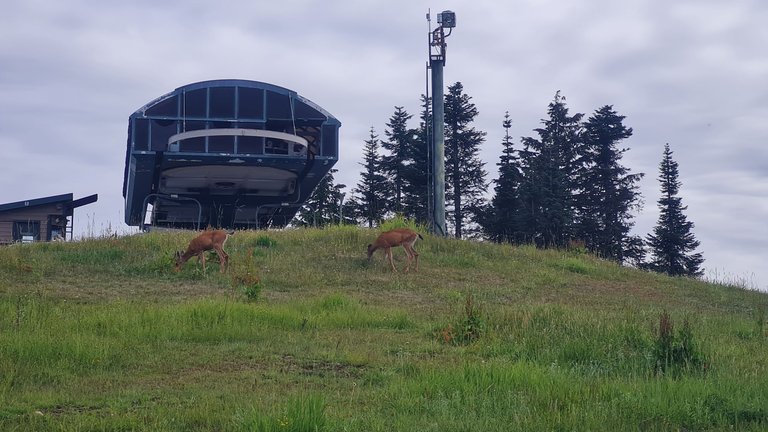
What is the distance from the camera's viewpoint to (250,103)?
102 ft

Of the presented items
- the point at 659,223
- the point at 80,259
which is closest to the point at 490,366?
the point at 80,259

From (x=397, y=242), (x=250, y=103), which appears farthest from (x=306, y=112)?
(x=397, y=242)

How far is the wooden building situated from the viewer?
117ft

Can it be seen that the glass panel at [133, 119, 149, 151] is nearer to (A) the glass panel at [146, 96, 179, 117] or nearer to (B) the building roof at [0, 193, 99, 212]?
(A) the glass panel at [146, 96, 179, 117]

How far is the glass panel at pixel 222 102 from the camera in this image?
101ft

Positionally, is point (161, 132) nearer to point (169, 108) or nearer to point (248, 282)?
point (169, 108)

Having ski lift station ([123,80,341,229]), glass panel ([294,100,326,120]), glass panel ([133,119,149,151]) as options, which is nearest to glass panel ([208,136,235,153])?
ski lift station ([123,80,341,229])

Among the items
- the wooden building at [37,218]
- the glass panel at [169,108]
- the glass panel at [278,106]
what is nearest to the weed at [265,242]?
the glass panel at [278,106]

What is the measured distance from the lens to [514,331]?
1073 centimetres

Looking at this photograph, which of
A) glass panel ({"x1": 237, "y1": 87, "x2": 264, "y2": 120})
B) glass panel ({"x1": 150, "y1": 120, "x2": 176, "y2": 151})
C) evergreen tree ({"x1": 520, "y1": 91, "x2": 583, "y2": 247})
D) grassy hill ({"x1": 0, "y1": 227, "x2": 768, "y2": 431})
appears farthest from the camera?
evergreen tree ({"x1": 520, "y1": 91, "x2": 583, "y2": 247})

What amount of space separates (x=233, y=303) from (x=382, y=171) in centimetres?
3495

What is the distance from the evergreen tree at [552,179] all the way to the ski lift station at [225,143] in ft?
40.7

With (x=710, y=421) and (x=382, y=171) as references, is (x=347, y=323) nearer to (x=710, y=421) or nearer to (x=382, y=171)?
(x=710, y=421)

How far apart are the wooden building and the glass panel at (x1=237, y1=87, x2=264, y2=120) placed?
1023 centimetres
